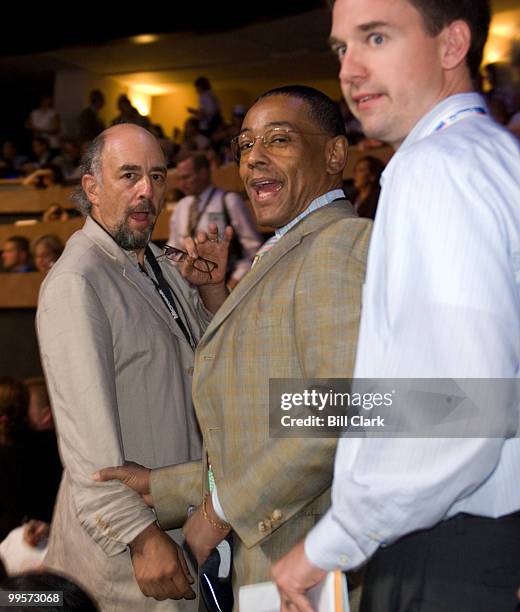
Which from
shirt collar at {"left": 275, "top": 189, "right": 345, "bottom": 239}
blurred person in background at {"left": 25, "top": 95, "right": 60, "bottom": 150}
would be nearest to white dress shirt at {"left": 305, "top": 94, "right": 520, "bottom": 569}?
shirt collar at {"left": 275, "top": 189, "right": 345, "bottom": 239}

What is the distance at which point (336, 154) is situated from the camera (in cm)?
180

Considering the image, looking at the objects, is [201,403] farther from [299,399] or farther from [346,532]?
[346,532]

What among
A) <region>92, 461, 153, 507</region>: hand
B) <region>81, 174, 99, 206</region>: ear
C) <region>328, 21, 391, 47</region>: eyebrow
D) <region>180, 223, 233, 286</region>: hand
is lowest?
<region>92, 461, 153, 507</region>: hand

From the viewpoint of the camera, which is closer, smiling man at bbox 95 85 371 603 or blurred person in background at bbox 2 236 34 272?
smiling man at bbox 95 85 371 603

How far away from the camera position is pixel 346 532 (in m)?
1.03

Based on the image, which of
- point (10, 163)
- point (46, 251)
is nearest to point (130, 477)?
point (46, 251)

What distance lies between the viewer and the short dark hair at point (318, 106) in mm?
1798

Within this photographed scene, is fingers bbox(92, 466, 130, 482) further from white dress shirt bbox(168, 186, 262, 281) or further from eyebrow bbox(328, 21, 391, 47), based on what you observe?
white dress shirt bbox(168, 186, 262, 281)

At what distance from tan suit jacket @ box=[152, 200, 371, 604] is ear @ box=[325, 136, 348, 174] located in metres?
0.18

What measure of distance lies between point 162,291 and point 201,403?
906 mm

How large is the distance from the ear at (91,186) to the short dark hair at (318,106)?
2.24 ft

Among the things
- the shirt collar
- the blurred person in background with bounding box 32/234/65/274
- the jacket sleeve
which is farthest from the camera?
the blurred person in background with bounding box 32/234/65/274

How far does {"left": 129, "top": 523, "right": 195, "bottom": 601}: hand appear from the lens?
1.79 meters

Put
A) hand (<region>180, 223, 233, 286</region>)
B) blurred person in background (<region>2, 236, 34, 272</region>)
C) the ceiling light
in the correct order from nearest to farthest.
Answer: hand (<region>180, 223, 233, 286</region>) < blurred person in background (<region>2, 236, 34, 272</region>) < the ceiling light
